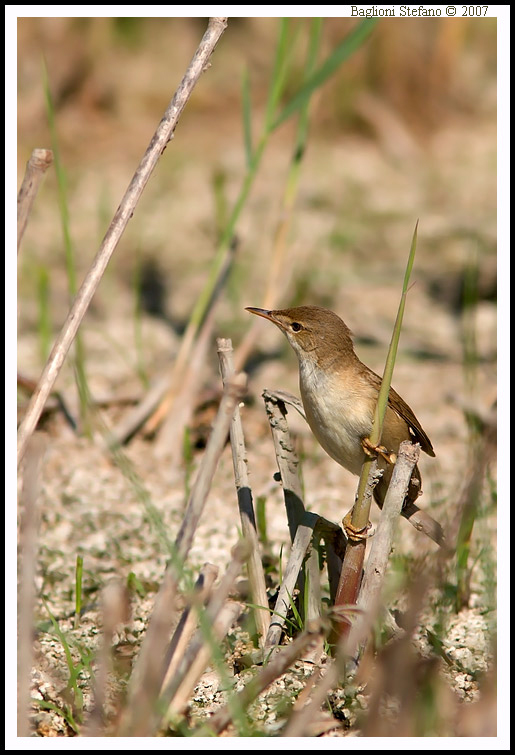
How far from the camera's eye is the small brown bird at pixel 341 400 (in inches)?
93.6

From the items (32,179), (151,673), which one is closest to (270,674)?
(151,673)

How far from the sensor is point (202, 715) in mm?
2217

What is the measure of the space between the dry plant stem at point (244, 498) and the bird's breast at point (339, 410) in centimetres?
23

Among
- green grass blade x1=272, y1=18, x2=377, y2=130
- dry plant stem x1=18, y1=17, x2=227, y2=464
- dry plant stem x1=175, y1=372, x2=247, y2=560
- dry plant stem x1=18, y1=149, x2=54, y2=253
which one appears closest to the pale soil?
dry plant stem x1=175, y1=372, x2=247, y2=560

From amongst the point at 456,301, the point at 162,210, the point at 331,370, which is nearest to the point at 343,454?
the point at 331,370

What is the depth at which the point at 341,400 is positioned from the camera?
245 cm

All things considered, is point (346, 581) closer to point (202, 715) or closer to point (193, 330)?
point (202, 715)

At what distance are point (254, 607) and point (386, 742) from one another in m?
0.64

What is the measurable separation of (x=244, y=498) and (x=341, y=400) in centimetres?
38

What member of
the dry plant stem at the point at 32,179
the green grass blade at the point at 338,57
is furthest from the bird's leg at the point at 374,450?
the green grass blade at the point at 338,57

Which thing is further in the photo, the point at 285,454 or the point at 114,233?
the point at 285,454

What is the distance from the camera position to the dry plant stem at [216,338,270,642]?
2.28m

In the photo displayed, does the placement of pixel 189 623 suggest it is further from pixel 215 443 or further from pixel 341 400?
pixel 341 400

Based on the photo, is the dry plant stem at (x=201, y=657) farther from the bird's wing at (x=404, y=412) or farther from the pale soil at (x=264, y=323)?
the bird's wing at (x=404, y=412)
